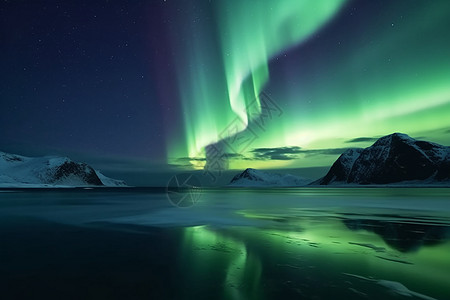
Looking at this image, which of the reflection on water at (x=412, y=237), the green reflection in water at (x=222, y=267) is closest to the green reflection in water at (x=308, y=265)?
the green reflection in water at (x=222, y=267)

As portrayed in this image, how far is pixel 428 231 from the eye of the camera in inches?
747

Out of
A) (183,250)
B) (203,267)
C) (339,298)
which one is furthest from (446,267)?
(183,250)

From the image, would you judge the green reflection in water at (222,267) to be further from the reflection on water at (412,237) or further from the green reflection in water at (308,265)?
the reflection on water at (412,237)

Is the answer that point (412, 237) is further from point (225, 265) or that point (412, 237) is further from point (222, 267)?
Answer: point (222, 267)

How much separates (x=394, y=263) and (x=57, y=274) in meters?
11.8

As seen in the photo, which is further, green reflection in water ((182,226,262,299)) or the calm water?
green reflection in water ((182,226,262,299))

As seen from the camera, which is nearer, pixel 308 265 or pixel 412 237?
pixel 308 265

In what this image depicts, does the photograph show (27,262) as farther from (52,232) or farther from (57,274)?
(52,232)

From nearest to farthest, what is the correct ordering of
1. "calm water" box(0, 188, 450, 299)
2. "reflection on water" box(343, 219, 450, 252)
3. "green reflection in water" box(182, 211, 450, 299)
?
"calm water" box(0, 188, 450, 299), "green reflection in water" box(182, 211, 450, 299), "reflection on water" box(343, 219, 450, 252)

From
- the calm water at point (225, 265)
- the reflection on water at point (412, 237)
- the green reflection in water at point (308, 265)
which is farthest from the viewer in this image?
the reflection on water at point (412, 237)

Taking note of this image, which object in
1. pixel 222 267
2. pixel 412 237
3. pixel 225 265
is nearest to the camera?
pixel 222 267

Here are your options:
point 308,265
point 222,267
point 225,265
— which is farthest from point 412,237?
point 222,267

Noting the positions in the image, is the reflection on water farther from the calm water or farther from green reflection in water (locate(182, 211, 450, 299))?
green reflection in water (locate(182, 211, 450, 299))

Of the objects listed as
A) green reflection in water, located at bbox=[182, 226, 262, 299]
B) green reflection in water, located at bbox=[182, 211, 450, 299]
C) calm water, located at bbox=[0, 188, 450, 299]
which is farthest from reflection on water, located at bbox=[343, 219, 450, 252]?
green reflection in water, located at bbox=[182, 226, 262, 299]
